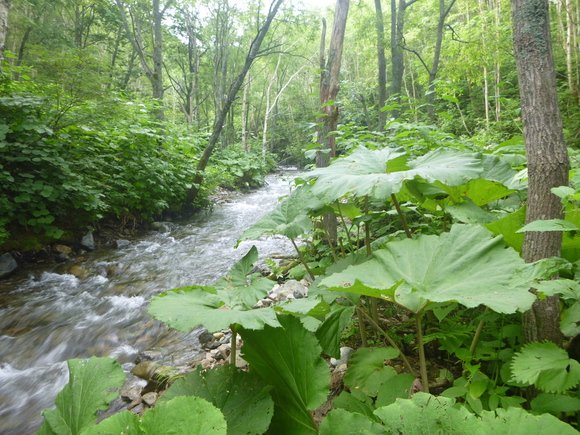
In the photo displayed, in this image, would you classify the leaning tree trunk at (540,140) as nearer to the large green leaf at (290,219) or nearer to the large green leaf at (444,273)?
the large green leaf at (444,273)

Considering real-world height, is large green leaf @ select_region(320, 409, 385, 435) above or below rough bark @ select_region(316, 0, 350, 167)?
below

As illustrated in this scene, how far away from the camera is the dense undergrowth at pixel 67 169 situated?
3.91m

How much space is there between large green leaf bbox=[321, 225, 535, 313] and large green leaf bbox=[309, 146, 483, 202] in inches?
8.6

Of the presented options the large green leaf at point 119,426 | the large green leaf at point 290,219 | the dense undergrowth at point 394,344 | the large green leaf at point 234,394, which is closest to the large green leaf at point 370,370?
the dense undergrowth at point 394,344

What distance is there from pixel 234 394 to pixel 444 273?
0.81 m

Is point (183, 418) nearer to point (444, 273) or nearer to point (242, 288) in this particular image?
point (242, 288)

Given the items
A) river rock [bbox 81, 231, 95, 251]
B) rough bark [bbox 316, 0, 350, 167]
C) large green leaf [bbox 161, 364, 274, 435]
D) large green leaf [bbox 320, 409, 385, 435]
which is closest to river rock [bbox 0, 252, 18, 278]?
river rock [bbox 81, 231, 95, 251]

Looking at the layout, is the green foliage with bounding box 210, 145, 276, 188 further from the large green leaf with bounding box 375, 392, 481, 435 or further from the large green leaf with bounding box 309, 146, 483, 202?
the large green leaf with bounding box 375, 392, 481, 435

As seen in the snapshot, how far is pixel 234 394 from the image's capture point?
987 mm

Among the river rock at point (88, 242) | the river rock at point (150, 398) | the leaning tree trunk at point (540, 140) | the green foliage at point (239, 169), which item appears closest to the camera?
the leaning tree trunk at point (540, 140)

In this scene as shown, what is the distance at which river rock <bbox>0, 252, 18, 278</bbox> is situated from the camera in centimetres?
387

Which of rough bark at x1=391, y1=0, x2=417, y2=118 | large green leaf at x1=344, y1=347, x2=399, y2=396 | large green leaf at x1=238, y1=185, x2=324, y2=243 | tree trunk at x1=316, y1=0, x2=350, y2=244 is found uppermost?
rough bark at x1=391, y1=0, x2=417, y2=118

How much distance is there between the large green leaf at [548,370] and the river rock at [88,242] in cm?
567

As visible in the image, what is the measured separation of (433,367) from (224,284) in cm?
105
